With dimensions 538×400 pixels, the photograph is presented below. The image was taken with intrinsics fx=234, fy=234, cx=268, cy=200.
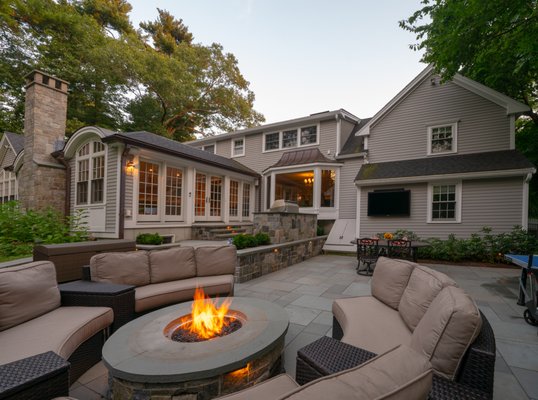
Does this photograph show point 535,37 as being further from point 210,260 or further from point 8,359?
point 8,359

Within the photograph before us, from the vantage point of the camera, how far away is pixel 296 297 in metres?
4.65

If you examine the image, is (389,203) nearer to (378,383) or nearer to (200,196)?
(200,196)

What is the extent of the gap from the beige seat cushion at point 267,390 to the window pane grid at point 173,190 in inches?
324

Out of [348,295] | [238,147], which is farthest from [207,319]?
[238,147]

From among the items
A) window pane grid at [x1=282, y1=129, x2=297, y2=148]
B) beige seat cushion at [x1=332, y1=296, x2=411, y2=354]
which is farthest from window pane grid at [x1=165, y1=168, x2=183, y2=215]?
beige seat cushion at [x1=332, y1=296, x2=411, y2=354]

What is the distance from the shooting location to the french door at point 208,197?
9880mm

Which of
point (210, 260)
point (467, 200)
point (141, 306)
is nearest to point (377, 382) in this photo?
point (141, 306)

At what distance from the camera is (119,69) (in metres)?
16.9

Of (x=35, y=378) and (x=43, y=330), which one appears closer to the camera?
(x=35, y=378)

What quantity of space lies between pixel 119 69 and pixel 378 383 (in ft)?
72.3

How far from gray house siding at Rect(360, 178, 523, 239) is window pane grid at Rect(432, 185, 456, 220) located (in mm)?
268

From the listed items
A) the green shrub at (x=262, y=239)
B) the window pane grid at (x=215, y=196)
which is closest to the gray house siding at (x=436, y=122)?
the green shrub at (x=262, y=239)

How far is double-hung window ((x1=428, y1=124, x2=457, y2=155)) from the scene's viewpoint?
30.2ft

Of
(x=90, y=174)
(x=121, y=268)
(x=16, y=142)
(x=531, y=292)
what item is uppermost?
(x=16, y=142)
